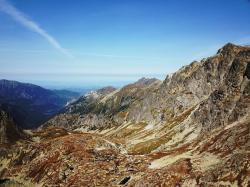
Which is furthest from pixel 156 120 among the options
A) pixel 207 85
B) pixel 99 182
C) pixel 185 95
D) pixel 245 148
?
pixel 245 148

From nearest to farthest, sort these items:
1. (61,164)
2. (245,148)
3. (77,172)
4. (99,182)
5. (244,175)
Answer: (244,175), (245,148), (99,182), (77,172), (61,164)

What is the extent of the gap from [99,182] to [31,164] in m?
44.0

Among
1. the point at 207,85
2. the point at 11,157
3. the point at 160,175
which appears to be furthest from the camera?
the point at 207,85

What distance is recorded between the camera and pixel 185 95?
195 metres

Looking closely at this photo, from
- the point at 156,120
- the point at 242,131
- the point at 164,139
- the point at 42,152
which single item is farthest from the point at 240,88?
the point at 156,120

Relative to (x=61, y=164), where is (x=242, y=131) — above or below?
above

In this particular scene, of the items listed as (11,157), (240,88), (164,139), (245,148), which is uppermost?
(240,88)

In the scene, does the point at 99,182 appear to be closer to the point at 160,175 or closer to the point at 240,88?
the point at 160,175

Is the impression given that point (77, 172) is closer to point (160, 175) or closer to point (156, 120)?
point (160, 175)

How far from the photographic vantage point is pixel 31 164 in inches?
4609

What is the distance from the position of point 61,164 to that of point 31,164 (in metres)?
20.1

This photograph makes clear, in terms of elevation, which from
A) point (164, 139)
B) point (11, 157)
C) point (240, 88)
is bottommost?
point (11, 157)

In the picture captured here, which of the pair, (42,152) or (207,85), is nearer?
(42,152)

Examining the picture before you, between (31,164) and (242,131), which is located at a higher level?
(242,131)
